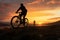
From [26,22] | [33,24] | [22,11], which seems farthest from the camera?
[33,24]

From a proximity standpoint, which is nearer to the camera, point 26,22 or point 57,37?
point 57,37

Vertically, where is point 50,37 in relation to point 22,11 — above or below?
below

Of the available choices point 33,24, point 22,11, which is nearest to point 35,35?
point 22,11

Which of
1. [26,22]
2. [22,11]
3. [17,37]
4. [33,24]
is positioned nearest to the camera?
[17,37]

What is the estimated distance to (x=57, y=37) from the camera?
3053cm

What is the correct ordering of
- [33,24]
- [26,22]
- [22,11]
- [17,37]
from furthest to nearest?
[33,24] < [26,22] < [22,11] < [17,37]

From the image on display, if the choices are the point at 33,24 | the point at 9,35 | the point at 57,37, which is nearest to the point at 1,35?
the point at 9,35

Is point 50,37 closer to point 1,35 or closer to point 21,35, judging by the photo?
point 21,35

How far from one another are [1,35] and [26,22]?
4328 mm

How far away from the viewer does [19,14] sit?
1284 inches

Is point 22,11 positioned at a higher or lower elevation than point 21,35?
higher

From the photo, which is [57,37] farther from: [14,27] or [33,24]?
[33,24]

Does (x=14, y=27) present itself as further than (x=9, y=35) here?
Yes

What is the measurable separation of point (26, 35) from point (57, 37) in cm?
313
